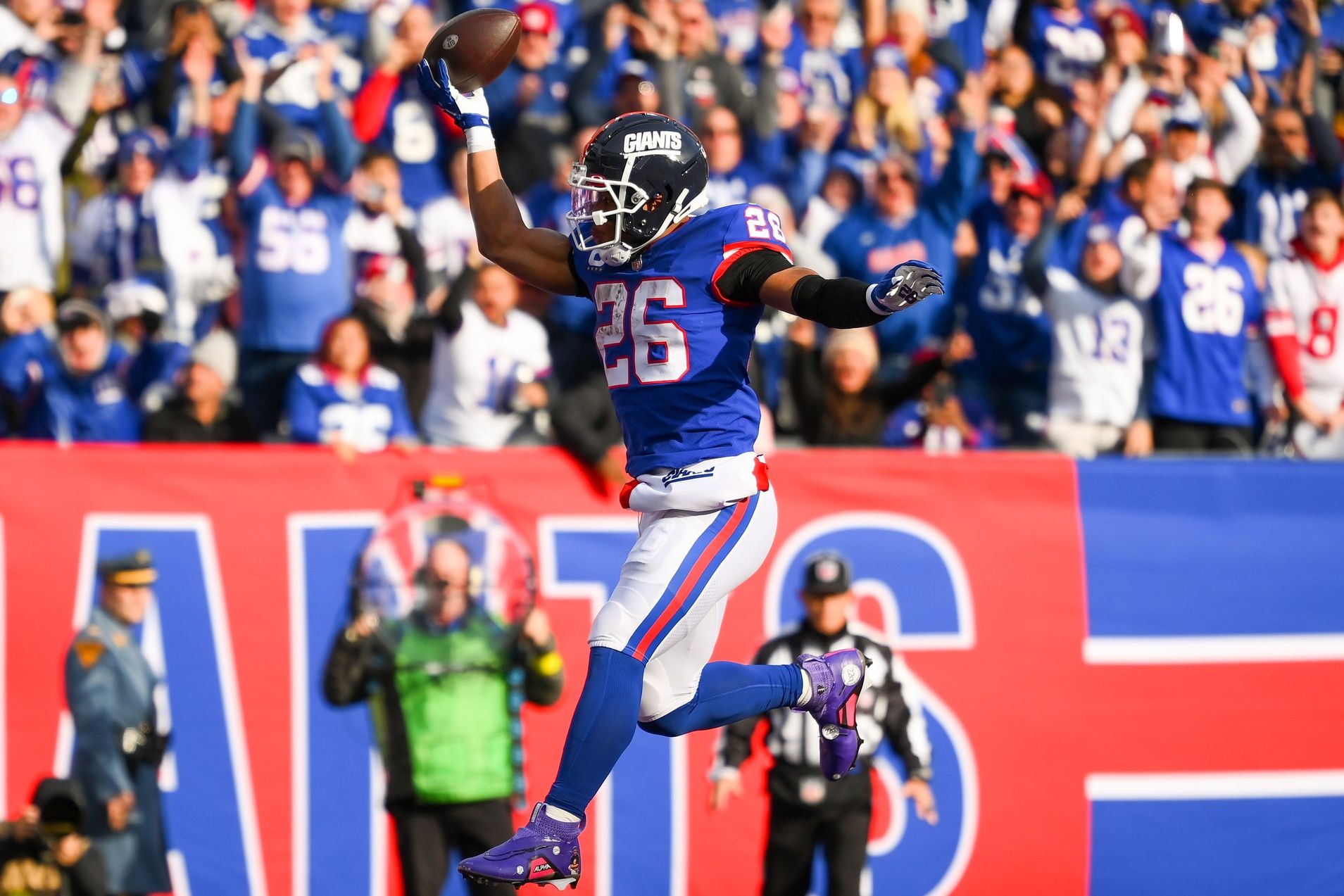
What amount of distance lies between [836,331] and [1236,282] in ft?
6.68

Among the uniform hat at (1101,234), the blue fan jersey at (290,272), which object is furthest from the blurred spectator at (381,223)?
the uniform hat at (1101,234)

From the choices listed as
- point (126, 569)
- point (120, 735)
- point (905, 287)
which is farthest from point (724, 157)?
point (905, 287)

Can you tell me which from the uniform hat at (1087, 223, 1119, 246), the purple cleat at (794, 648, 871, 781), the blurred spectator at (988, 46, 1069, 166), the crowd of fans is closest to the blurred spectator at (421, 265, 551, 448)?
the crowd of fans

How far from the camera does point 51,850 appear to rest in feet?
21.4

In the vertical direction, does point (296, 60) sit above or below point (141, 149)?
above

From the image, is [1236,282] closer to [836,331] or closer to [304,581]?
[836,331]

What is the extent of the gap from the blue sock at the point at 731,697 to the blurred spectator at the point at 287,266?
3.70 meters

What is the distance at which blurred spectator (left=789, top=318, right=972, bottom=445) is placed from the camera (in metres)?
7.94

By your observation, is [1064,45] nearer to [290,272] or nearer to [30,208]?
[290,272]

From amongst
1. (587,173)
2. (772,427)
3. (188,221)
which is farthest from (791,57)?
(587,173)

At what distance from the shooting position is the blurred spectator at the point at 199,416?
7496 millimetres

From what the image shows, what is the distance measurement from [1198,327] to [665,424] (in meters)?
4.50

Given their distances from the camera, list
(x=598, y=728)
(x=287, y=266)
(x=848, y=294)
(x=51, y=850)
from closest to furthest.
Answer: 1. (x=848, y=294)
2. (x=598, y=728)
3. (x=51, y=850)
4. (x=287, y=266)

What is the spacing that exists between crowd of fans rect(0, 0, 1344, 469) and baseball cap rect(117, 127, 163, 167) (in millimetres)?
22
